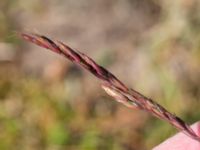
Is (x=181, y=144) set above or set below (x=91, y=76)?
below

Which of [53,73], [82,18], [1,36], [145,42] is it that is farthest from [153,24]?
[1,36]

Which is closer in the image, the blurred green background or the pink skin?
the pink skin

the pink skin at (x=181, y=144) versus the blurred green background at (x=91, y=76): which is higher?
the blurred green background at (x=91, y=76)

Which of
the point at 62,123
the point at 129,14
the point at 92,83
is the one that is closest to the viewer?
the point at 62,123

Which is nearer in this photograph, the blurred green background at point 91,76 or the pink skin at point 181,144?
the pink skin at point 181,144

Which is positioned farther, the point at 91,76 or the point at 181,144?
the point at 91,76

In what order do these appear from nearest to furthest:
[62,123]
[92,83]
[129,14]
Answer: [62,123] → [92,83] → [129,14]

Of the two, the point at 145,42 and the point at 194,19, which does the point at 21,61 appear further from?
the point at 194,19

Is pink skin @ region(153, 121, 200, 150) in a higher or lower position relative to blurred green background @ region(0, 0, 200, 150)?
lower
